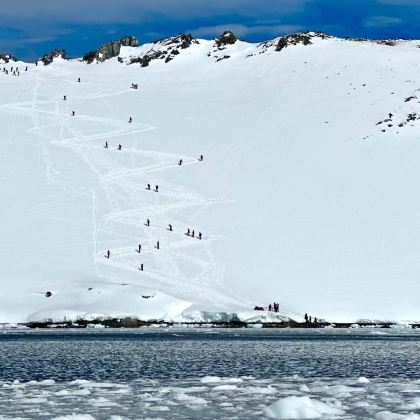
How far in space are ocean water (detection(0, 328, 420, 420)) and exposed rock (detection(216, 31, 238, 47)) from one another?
9930 centimetres

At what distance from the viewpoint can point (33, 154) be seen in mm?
95312

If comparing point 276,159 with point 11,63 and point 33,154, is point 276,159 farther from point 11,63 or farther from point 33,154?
point 11,63

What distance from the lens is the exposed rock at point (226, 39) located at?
14706 centimetres

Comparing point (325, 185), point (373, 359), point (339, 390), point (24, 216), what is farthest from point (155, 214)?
point (339, 390)

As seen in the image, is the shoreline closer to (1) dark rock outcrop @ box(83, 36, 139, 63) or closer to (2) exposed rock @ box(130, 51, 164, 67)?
(2) exposed rock @ box(130, 51, 164, 67)

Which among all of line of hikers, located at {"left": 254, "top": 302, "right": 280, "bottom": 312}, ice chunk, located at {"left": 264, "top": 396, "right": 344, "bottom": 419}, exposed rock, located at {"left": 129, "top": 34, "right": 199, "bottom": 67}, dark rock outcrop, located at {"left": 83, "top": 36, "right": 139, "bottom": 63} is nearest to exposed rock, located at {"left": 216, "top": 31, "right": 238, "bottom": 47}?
exposed rock, located at {"left": 129, "top": 34, "right": 199, "bottom": 67}

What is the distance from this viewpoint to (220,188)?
86.9m

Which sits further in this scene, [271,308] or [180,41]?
[180,41]

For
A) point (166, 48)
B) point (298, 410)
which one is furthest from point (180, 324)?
point (166, 48)

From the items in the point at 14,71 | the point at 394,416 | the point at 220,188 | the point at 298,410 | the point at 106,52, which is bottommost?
the point at 394,416

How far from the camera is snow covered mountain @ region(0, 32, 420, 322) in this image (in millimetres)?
66125

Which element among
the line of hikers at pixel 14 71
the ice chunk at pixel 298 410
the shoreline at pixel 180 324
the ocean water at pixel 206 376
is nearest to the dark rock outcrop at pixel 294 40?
the line of hikers at pixel 14 71

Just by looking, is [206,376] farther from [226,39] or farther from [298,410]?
[226,39]

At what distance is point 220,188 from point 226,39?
65886 mm
